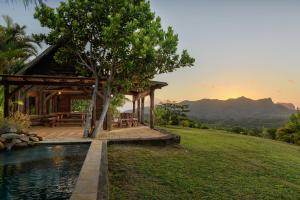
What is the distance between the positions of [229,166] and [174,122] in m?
19.9

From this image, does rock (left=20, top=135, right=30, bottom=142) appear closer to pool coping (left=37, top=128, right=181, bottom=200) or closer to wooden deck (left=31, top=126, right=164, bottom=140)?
pool coping (left=37, top=128, right=181, bottom=200)

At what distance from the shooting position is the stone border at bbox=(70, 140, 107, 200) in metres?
5.01

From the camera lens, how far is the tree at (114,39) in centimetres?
1338

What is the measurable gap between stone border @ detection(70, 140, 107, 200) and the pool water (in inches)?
13.1

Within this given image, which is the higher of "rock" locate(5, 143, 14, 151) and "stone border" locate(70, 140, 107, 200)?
"rock" locate(5, 143, 14, 151)

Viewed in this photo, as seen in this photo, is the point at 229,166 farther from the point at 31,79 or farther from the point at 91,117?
the point at 31,79

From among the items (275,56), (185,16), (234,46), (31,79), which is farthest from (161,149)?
(275,56)

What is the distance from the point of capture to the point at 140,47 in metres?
13.2

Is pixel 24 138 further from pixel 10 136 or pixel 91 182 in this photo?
pixel 91 182

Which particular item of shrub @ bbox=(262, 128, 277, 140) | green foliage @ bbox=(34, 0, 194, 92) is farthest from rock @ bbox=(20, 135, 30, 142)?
shrub @ bbox=(262, 128, 277, 140)

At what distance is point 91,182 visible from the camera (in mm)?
5840

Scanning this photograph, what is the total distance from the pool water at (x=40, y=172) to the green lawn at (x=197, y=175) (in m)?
1.02

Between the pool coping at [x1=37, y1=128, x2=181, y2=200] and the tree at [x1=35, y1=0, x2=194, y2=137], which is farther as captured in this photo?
the tree at [x1=35, y1=0, x2=194, y2=137]

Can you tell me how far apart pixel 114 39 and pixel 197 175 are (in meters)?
7.75
